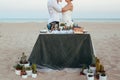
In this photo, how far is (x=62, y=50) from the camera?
6.15m

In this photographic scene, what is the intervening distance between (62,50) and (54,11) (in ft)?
2.97

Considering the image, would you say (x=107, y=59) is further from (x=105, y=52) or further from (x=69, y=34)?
(x=69, y=34)

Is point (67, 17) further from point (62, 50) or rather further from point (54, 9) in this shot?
point (62, 50)

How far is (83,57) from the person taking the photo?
622 centimetres

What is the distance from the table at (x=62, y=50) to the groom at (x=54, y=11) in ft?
1.53

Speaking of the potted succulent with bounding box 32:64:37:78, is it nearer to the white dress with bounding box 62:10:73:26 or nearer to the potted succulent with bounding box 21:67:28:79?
the potted succulent with bounding box 21:67:28:79

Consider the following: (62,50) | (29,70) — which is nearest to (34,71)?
(29,70)

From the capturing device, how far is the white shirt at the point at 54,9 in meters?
6.32

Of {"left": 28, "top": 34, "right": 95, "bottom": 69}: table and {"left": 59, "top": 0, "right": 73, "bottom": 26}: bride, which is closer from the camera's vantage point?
{"left": 28, "top": 34, "right": 95, "bottom": 69}: table

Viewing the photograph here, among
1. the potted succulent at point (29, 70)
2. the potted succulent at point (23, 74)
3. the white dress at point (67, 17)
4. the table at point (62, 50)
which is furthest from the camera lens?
the white dress at point (67, 17)

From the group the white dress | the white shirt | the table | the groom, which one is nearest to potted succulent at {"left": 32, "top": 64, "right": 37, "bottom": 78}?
the table

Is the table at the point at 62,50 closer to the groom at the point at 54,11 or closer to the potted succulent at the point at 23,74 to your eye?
the potted succulent at the point at 23,74

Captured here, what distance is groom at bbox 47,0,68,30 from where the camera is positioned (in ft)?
20.8

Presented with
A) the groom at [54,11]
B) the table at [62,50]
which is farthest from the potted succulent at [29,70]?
the groom at [54,11]
